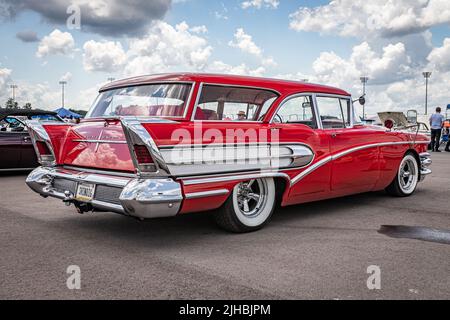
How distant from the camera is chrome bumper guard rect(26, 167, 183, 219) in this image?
3615mm

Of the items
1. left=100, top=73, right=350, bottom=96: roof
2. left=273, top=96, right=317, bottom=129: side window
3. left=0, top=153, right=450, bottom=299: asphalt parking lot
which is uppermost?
left=100, top=73, right=350, bottom=96: roof

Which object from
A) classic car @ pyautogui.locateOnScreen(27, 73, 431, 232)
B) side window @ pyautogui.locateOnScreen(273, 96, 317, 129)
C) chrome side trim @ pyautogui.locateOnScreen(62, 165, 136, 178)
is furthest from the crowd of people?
chrome side trim @ pyautogui.locateOnScreen(62, 165, 136, 178)

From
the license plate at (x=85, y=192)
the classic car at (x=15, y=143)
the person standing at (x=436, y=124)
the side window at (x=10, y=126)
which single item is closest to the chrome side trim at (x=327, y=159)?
the license plate at (x=85, y=192)

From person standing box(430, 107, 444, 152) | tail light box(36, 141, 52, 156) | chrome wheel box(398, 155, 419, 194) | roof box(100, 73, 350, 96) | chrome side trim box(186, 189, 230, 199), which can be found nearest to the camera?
chrome side trim box(186, 189, 230, 199)

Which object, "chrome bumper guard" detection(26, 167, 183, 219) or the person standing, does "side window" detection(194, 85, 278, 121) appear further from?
the person standing

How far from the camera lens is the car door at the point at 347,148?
17.2 feet

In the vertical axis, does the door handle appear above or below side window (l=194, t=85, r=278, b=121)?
below

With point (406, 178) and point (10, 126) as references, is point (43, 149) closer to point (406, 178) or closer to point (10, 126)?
point (406, 178)

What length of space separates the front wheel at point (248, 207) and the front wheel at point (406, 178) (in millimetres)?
2730

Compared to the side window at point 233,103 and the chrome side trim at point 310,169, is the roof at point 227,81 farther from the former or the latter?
the chrome side trim at point 310,169

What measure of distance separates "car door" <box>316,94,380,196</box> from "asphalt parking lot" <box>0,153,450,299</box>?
1.27 feet

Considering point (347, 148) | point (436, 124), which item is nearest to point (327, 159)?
point (347, 148)

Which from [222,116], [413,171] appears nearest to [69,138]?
[222,116]
